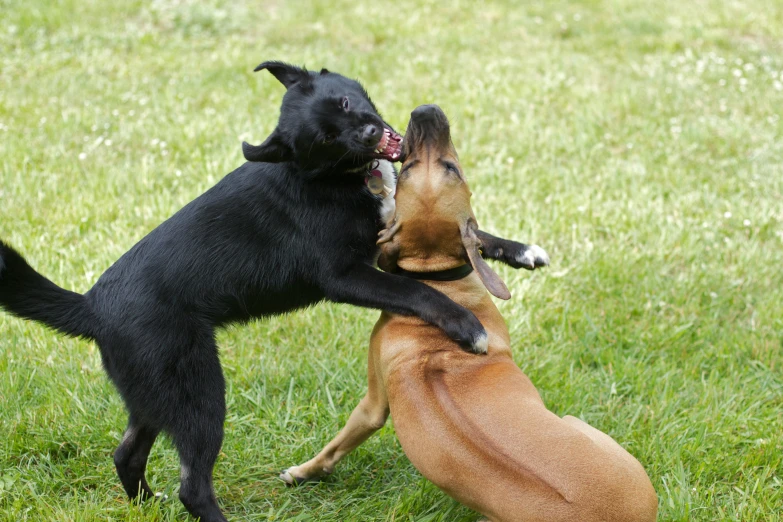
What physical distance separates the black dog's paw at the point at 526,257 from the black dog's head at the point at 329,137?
0.67 metres

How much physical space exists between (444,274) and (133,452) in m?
1.54

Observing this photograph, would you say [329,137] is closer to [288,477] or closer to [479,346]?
[479,346]

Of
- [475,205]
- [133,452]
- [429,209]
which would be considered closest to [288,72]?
[429,209]

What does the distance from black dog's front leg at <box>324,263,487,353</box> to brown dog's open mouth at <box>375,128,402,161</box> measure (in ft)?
1.63

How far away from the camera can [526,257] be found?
11.8 ft

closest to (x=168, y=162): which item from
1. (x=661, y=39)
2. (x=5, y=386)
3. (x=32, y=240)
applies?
(x=32, y=240)

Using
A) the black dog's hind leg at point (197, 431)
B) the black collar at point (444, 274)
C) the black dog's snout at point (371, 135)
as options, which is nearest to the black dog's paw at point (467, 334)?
the black collar at point (444, 274)

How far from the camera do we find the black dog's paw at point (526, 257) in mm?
3592

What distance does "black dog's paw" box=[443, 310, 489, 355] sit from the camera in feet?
10.6

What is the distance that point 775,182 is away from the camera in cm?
628

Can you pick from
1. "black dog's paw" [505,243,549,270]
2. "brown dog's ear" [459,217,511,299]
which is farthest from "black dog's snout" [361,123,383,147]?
"black dog's paw" [505,243,549,270]

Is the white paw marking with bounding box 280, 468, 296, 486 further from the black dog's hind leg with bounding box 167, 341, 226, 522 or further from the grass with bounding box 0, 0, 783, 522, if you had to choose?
the black dog's hind leg with bounding box 167, 341, 226, 522

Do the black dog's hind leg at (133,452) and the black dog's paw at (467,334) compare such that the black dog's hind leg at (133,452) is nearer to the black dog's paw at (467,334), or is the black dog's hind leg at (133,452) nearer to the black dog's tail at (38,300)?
the black dog's tail at (38,300)

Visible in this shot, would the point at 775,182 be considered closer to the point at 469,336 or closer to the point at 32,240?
the point at 469,336
